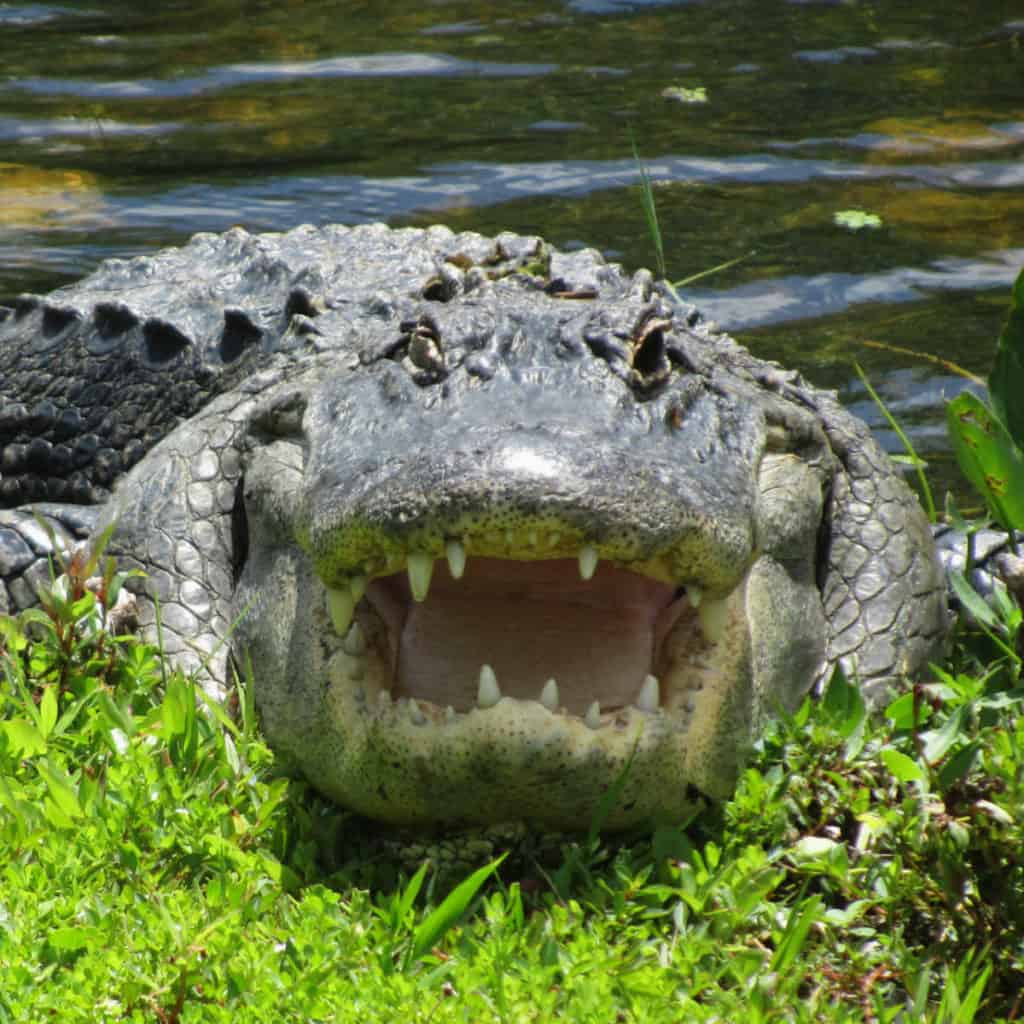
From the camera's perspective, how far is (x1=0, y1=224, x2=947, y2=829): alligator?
2.84m

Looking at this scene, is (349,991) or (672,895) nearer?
(349,991)

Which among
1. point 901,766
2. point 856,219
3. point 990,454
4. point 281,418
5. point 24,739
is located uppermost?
point 990,454

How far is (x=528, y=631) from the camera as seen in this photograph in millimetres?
3201

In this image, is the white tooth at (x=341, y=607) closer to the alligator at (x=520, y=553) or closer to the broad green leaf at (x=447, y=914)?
the alligator at (x=520, y=553)

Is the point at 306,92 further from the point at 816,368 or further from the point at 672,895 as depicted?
the point at 672,895

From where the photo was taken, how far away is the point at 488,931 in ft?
9.16

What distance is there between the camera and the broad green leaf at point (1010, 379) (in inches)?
132

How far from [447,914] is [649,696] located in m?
0.52

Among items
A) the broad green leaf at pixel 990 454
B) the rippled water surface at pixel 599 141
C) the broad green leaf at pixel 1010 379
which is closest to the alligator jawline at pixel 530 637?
the broad green leaf at pixel 990 454

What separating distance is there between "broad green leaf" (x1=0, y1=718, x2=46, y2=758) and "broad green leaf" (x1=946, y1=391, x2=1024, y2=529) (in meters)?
1.88

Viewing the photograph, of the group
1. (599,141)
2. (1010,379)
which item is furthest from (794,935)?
(599,141)

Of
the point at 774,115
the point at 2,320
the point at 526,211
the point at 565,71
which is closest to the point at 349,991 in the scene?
the point at 2,320

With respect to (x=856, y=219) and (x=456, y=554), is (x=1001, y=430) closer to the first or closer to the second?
(x=456, y=554)

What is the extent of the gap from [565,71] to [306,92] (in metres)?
1.64
